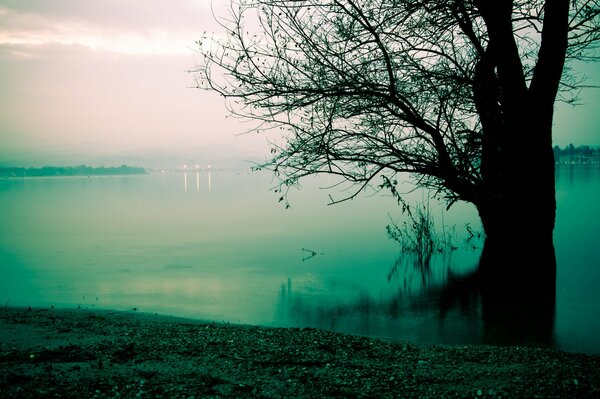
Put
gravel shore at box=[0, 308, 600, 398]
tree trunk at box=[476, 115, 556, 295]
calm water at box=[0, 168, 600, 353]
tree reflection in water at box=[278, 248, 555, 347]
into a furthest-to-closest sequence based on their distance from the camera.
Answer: calm water at box=[0, 168, 600, 353] → tree trunk at box=[476, 115, 556, 295] → tree reflection in water at box=[278, 248, 555, 347] → gravel shore at box=[0, 308, 600, 398]

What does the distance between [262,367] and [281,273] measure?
Answer: 1269 cm

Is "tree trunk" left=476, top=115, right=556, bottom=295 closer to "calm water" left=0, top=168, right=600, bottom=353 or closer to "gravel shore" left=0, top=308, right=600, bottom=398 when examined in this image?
"calm water" left=0, top=168, right=600, bottom=353

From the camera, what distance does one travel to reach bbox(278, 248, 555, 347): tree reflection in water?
1159 centimetres

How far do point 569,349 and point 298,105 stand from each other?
7707 mm

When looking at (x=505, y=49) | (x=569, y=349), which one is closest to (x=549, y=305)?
(x=569, y=349)

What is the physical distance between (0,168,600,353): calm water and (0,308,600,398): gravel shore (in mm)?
4316

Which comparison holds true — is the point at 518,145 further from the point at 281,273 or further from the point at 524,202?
the point at 281,273

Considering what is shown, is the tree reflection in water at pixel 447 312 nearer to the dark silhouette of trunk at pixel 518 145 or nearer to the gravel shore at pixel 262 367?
the dark silhouette of trunk at pixel 518 145

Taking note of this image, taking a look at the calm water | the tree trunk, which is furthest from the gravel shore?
the tree trunk

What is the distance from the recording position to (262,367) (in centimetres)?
656

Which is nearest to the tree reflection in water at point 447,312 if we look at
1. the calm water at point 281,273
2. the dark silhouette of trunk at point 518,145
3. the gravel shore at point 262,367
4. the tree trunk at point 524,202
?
the calm water at point 281,273

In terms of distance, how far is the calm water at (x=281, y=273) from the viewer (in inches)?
512

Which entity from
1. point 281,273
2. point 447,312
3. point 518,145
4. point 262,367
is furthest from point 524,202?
point 281,273

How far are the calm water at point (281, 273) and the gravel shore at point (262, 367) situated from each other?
4.32 m
